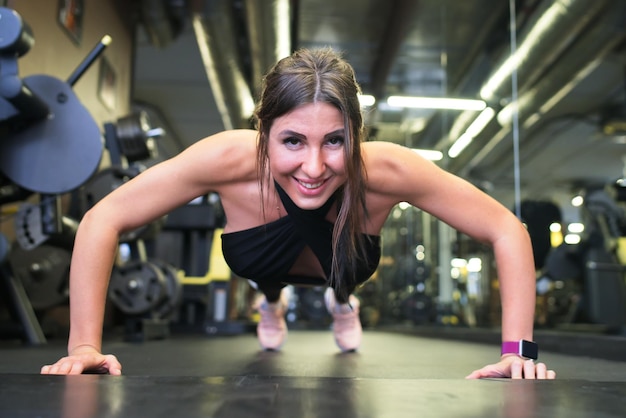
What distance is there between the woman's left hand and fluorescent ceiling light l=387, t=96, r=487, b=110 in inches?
167

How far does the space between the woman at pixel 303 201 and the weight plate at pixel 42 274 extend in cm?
187

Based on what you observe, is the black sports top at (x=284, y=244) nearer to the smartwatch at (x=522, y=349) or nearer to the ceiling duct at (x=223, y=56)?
the smartwatch at (x=522, y=349)

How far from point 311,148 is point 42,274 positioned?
7.80 feet

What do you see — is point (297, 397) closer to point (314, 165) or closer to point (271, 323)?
point (314, 165)

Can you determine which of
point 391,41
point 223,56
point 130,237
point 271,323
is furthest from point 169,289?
point 391,41

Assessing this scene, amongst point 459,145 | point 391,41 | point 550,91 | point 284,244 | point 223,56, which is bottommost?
point 284,244

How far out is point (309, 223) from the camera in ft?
4.33

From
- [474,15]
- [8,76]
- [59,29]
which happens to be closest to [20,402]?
[8,76]

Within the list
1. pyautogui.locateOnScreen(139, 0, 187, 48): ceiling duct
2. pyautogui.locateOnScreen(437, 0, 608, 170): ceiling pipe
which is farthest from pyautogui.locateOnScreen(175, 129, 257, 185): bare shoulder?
pyautogui.locateOnScreen(139, 0, 187, 48): ceiling duct

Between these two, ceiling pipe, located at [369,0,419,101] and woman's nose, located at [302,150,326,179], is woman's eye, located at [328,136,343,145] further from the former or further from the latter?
ceiling pipe, located at [369,0,419,101]

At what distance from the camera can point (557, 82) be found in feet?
14.4

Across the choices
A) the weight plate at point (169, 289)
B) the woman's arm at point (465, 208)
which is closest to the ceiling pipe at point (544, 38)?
the weight plate at point (169, 289)

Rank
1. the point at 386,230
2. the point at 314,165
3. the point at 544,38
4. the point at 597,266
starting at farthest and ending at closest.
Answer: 1. the point at 386,230
2. the point at 544,38
3. the point at 597,266
4. the point at 314,165

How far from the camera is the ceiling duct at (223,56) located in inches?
185
